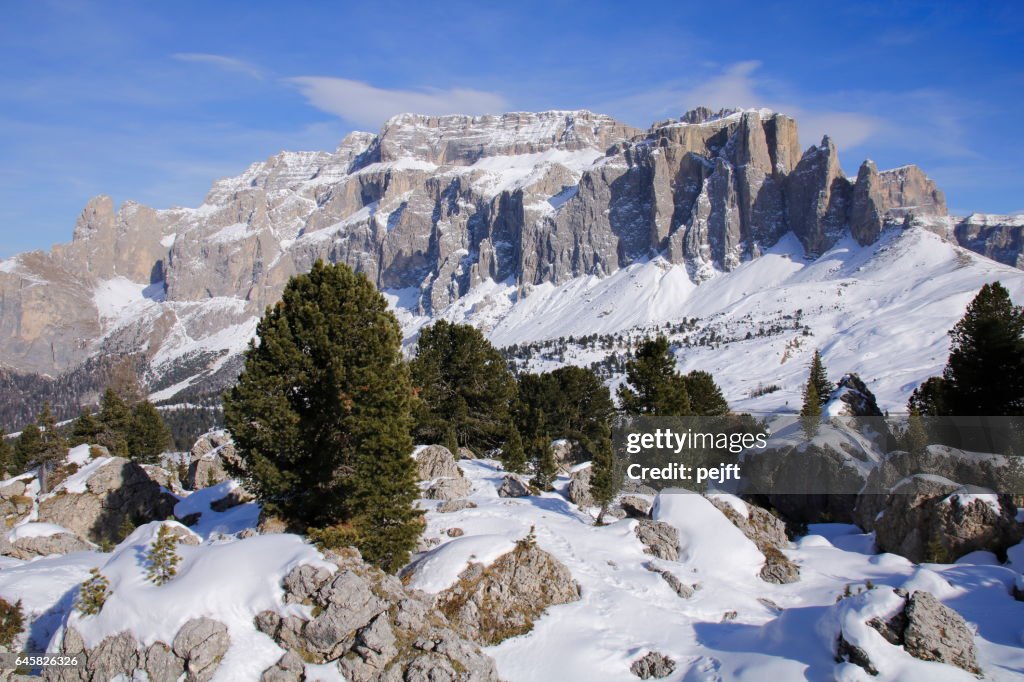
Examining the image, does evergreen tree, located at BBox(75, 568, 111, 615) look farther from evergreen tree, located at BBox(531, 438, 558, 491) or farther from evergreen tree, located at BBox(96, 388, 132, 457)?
evergreen tree, located at BBox(96, 388, 132, 457)

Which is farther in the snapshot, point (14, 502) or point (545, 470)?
point (545, 470)

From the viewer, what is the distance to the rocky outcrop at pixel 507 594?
1864cm

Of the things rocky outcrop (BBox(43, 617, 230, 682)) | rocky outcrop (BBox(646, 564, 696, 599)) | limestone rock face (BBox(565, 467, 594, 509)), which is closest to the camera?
rocky outcrop (BBox(43, 617, 230, 682))

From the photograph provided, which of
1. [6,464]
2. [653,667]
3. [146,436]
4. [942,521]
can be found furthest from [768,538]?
[6,464]

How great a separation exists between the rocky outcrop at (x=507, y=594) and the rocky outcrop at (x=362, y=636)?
3.85ft

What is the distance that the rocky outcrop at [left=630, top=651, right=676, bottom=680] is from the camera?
17000 millimetres

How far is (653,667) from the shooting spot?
1714 cm

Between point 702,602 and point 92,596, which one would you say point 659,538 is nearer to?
point 702,602

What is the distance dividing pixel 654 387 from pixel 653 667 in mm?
22237

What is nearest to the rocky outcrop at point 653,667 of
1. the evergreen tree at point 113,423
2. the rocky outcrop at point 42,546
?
the rocky outcrop at point 42,546

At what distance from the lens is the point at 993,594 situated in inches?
805

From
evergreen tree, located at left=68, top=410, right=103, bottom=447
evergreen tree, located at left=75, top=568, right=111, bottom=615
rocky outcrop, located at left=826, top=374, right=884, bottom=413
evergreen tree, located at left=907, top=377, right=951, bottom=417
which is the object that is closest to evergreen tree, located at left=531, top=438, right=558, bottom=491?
evergreen tree, located at left=75, top=568, right=111, bottom=615

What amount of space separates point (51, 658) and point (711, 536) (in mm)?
21040

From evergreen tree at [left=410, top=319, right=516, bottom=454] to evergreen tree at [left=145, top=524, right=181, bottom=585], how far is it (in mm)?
27935
